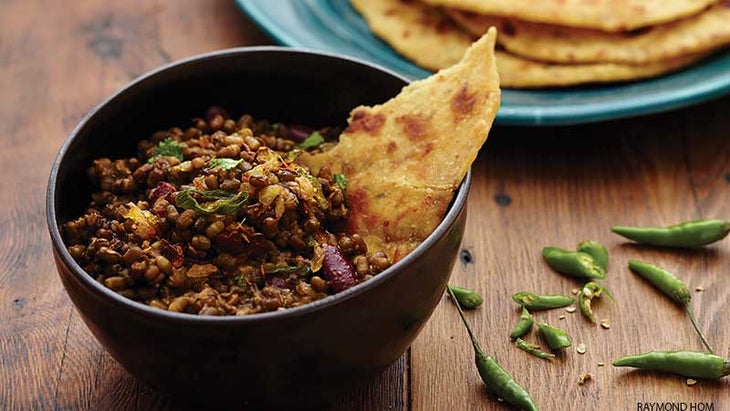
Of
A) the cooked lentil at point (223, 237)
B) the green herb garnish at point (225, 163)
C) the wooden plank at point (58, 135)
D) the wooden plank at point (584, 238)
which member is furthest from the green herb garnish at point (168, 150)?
the wooden plank at point (584, 238)

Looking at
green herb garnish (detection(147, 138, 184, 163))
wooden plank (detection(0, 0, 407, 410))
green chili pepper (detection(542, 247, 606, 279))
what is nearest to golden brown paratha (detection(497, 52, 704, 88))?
green chili pepper (detection(542, 247, 606, 279))

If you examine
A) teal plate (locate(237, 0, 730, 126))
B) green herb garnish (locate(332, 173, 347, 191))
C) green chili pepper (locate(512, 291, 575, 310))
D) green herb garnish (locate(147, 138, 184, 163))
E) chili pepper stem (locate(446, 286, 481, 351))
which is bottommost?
green herb garnish (locate(147, 138, 184, 163))

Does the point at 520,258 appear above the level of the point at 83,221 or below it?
above

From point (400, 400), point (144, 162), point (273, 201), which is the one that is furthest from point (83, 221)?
point (400, 400)

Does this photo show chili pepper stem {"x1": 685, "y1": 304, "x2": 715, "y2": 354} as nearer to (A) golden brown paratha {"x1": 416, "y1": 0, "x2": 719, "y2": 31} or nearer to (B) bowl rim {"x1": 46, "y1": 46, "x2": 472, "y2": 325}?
(B) bowl rim {"x1": 46, "y1": 46, "x2": 472, "y2": 325}

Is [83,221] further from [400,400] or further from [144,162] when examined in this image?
[400,400]

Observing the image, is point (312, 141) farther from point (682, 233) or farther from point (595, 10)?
point (595, 10)
